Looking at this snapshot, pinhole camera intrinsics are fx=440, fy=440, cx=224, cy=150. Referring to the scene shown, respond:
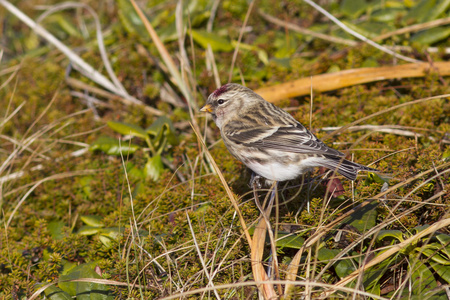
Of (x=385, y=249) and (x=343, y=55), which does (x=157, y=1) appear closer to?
(x=343, y=55)

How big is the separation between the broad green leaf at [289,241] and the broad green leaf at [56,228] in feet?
7.05

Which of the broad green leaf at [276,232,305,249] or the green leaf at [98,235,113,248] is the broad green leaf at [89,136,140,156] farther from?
the broad green leaf at [276,232,305,249]

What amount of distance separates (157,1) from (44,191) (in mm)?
4062

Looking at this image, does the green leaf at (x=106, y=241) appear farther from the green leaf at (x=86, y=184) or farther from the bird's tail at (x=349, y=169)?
the bird's tail at (x=349, y=169)

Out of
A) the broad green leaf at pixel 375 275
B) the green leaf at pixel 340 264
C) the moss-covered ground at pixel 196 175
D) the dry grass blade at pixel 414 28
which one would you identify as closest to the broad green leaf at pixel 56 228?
the moss-covered ground at pixel 196 175

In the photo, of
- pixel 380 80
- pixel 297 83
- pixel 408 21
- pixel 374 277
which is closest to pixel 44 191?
pixel 297 83

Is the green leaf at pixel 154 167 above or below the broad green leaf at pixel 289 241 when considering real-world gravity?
below

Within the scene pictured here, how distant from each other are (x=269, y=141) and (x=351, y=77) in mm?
1946

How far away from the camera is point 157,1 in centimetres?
743

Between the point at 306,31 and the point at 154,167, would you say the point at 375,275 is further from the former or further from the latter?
the point at 306,31

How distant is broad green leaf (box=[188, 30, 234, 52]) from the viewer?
6.12 m

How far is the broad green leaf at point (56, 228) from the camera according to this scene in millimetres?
4164

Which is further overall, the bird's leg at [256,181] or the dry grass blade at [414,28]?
the dry grass blade at [414,28]

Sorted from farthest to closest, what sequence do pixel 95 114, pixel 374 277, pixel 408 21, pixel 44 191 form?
1. pixel 95 114
2. pixel 408 21
3. pixel 44 191
4. pixel 374 277
